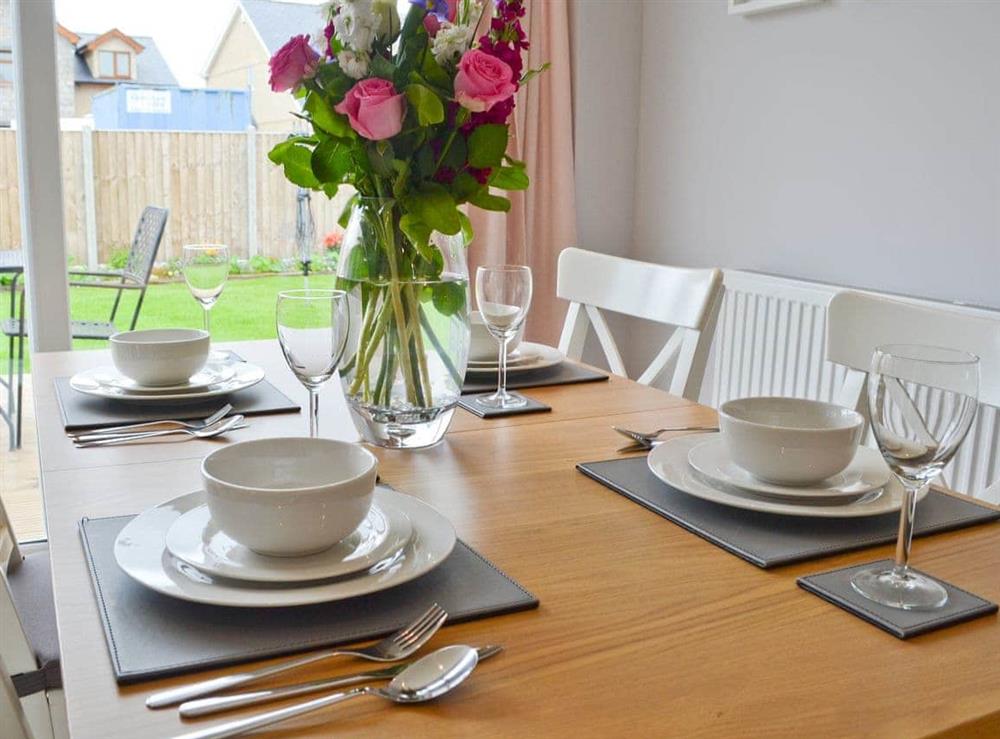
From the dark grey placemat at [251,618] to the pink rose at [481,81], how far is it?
52 centimetres

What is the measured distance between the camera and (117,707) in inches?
24.8

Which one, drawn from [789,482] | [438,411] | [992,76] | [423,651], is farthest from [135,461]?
[992,76]

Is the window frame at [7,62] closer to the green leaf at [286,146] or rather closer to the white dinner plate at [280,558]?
the green leaf at [286,146]

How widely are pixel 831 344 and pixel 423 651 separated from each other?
109 cm

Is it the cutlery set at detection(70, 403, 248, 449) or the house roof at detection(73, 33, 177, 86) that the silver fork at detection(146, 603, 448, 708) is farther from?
the house roof at detection(73, 33, 177, 86)

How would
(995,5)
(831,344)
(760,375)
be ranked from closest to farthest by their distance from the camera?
(831,344) < (995,5) < (760,375)

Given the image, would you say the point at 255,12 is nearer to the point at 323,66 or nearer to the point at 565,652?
the point at 323,66

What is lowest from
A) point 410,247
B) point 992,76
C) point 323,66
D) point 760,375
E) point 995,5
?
point 760,375

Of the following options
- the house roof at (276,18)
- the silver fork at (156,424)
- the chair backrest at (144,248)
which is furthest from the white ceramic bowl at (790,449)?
the chair backrest at (144,248)

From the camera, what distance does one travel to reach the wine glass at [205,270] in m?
1.54

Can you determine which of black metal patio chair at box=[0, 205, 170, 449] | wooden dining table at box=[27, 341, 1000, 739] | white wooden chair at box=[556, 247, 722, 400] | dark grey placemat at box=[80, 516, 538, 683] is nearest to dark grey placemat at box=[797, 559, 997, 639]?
wooden dining table at box=[27, 341, 1000, 739]

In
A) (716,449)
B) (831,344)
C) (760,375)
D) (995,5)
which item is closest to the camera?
(716,449)

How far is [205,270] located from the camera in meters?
1.54

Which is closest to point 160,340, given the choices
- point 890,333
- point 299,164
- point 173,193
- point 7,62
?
point 299,164
